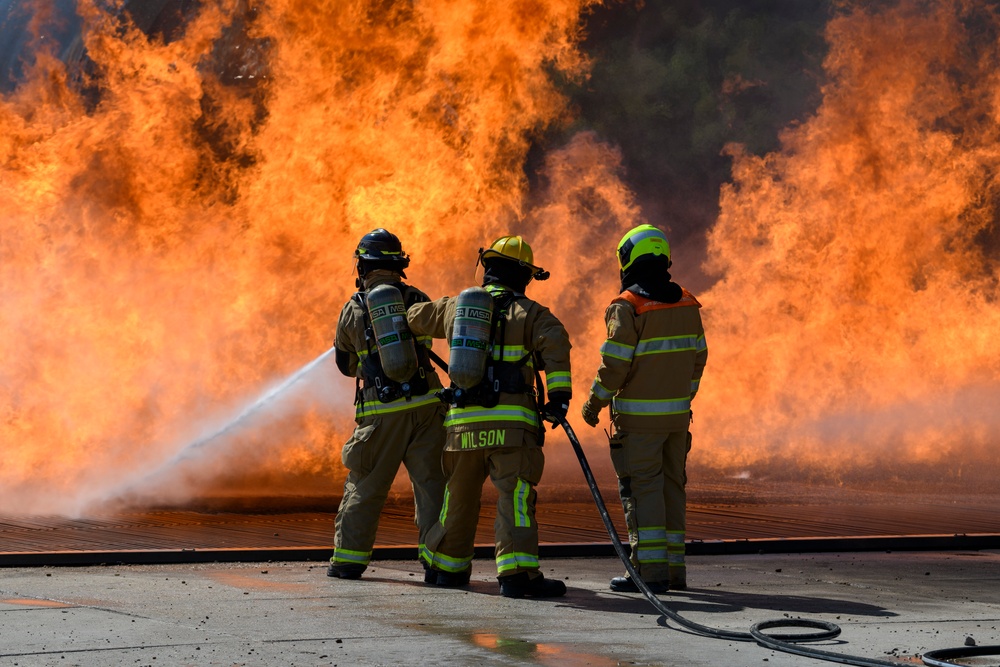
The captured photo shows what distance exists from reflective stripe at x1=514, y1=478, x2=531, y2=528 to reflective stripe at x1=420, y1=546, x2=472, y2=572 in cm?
47

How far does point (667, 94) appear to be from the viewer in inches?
1006

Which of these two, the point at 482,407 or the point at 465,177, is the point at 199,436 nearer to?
the point at 465,177

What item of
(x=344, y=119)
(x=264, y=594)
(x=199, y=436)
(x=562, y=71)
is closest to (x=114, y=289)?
(x=199, y=436)

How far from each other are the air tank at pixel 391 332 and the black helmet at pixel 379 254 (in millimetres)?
235

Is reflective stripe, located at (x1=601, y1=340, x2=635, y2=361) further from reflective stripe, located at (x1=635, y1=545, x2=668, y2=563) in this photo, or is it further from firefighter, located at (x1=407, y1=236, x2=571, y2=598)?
reflective stripe, located at (x1=635, y1=545, x2=668, y2=563)

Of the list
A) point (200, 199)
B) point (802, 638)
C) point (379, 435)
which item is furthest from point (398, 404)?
point (200, 199)

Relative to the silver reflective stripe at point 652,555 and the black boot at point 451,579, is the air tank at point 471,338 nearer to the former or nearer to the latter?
the black boot at point 451,579

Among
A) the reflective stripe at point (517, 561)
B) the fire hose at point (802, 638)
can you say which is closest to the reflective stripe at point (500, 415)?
the reflective stripe at point (517, 561)

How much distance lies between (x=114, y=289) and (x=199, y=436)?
183 cm

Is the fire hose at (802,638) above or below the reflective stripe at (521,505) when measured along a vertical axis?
below

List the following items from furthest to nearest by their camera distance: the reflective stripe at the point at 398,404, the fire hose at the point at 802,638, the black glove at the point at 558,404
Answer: the reflective stripe at the point at 398,404 → the black glove at the point at 558,404 → the fire hose at the point at 802,638

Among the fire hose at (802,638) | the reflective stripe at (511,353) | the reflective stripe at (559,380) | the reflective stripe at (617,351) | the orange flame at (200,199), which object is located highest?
the orange flame at (200,199)

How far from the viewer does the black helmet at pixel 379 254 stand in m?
7.91

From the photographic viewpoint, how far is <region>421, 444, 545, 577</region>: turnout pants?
7.13 m
